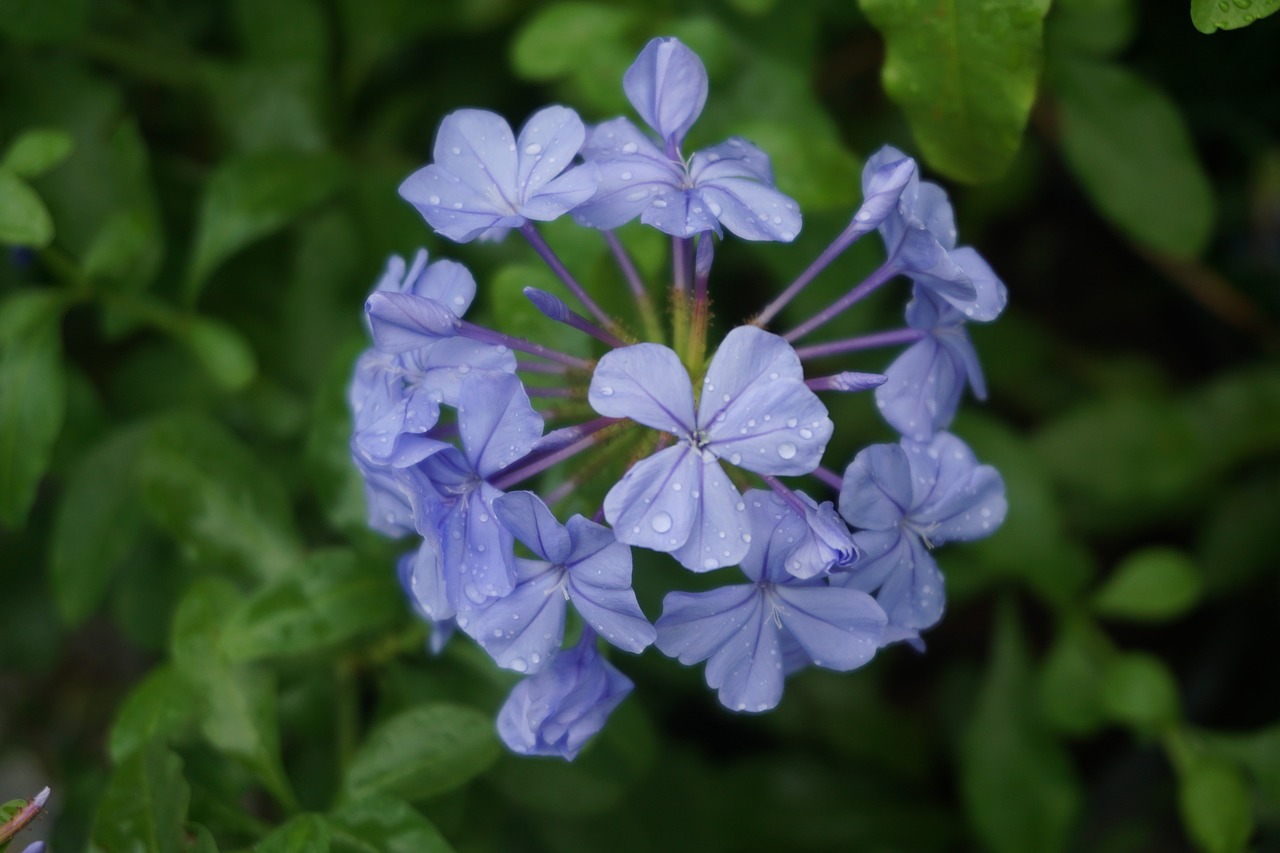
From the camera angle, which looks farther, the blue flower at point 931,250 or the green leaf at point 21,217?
the green leaf at point 21,217

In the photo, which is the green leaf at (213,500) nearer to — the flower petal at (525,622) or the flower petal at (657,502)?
the flower petal at (525,622)

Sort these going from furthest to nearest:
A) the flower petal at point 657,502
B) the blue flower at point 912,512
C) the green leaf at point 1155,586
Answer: the green leaf at point 1155,586
the blue flower at point 912,512
the flower petal at point 657,502

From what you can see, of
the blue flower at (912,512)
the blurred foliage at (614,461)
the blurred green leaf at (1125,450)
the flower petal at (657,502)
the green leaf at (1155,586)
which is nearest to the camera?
the flower petal at (657,502)

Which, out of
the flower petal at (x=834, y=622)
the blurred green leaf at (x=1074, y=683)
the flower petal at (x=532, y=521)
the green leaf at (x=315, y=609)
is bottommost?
the blurred green leaf at (x=1074, y=683)

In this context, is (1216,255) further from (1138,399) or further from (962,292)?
(962,292)

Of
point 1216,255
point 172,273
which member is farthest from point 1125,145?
point 172,273

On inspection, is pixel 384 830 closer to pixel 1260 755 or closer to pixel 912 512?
pixel 912 512

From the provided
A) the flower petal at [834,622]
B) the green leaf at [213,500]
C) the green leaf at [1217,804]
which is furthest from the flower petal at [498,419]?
the green leaf at [1217,804]

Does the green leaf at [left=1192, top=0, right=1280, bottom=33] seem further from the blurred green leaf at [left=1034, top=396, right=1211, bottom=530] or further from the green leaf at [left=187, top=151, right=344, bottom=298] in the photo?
the green leaf at [left=187, top=151, right=344, bottom=298]

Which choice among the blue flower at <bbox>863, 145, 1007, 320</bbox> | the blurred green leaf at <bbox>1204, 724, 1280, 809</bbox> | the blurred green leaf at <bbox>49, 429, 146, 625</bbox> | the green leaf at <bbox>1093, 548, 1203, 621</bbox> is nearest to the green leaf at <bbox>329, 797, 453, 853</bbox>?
the blurred green leaf at <bbox>49, 429, 146, 625</bbox>
